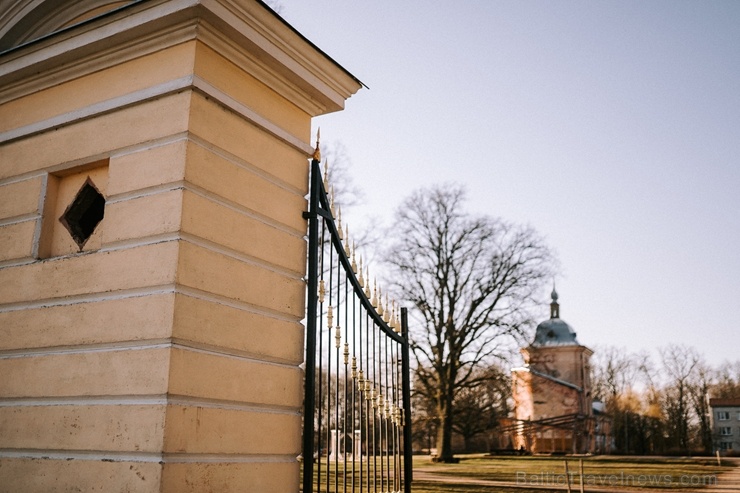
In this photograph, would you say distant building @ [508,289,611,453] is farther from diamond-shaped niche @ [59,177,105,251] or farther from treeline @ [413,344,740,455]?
diamond-shaped niche @ [59,177,105,251]

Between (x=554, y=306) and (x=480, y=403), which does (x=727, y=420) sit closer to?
(x=554, y=306)

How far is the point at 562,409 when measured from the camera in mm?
51125

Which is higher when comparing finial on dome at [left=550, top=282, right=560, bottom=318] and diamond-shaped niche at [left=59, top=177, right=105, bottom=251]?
finial on dome at [left=550, top=282, right=560, bottom=318]

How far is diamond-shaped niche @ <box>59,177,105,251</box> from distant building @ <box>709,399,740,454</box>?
73.5 metres

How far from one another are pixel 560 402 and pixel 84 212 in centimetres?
5128

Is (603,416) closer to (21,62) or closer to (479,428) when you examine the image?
(479,428)

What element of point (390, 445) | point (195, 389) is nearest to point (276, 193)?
point (195, 389)

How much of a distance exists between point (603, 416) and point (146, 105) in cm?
5785

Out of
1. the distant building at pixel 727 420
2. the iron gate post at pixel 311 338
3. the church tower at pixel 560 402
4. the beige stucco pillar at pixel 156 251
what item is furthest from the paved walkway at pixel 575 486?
the distant building at pixel 727 420

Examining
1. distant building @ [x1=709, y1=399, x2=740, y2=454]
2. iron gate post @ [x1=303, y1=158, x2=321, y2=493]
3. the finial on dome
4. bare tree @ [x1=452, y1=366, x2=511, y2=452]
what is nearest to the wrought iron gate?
iron gate post @ [x1=303, y1=158, x2=321, y2=493]

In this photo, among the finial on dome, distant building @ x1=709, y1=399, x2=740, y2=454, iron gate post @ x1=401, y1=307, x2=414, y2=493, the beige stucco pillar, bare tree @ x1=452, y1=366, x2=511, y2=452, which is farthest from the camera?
distant building @ x1=709, y1=399, x2=740, y2=454

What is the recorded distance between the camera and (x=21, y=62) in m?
4.16

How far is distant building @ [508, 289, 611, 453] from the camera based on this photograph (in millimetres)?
45834

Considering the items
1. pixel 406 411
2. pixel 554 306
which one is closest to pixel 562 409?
pixel 554 306
